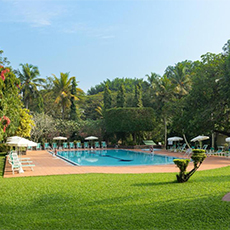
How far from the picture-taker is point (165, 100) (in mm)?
31594

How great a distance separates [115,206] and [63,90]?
31.7m

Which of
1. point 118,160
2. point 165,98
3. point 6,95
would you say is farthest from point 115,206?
point 165,98

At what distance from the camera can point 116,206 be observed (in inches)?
234

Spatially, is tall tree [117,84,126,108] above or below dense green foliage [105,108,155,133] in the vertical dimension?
above

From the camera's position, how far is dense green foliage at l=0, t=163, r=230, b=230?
4.88 m

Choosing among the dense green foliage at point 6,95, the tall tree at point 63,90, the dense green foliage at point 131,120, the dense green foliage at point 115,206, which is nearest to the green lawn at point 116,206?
the dense green foliage at point 115,206

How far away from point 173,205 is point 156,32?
34.0 ft

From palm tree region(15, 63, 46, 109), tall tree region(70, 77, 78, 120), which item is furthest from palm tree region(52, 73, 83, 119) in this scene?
palm tree region(15, 63, 46, 109)

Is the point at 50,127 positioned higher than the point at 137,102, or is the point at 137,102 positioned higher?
the point at 137,102

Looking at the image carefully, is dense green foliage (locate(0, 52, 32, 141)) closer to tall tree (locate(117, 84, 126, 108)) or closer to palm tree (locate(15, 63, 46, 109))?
palm tree (locate(15, 63, 46, 109))

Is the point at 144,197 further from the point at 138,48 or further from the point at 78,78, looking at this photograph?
the point at 78,78

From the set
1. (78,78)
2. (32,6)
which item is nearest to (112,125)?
(78,78)

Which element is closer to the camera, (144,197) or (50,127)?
(144,197)

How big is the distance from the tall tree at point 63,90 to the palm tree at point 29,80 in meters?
2.61
